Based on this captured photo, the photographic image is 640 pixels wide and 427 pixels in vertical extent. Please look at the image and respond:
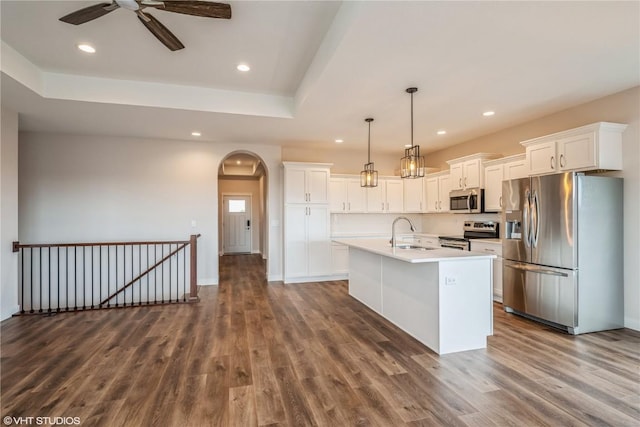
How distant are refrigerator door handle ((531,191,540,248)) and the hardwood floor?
3.33 ft

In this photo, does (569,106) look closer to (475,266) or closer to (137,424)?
(475,266)

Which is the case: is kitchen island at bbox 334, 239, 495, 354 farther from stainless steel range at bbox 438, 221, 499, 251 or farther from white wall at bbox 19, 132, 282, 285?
white wall at bbox 19, 132, 282, 285

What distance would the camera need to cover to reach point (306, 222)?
6.04m

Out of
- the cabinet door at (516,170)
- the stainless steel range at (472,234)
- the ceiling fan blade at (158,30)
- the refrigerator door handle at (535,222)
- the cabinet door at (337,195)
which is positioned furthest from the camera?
the cabinet door at (337,195)

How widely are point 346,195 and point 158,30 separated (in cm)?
458

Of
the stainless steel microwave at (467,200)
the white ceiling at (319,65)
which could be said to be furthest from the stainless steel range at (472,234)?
the white ceiling at (319,65)

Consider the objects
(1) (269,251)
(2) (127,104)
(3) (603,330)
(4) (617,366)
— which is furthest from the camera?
(1) (269,251)

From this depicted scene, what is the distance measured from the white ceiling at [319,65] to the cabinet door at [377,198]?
6.01ft

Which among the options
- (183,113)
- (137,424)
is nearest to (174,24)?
(183,113)

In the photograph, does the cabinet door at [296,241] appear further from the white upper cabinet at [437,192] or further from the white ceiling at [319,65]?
the white upper cabinet at [437,192]

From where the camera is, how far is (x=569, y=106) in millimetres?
4023

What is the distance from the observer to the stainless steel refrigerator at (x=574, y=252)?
3373 mm

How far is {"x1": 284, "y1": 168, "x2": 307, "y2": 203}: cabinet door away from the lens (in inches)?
233

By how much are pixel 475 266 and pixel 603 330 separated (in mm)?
1868
